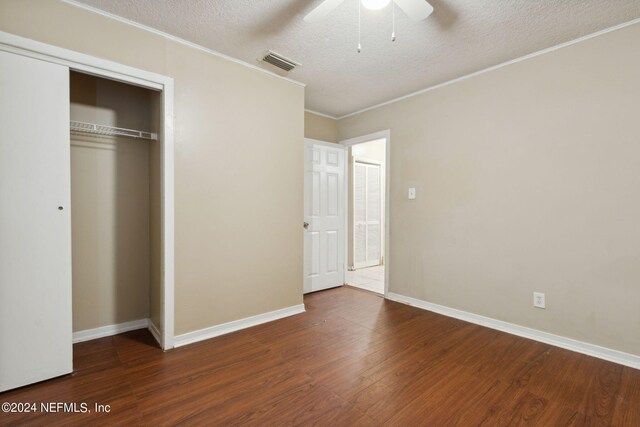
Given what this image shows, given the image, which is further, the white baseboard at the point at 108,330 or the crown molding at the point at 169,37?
the white baseboard at the point at 108,330

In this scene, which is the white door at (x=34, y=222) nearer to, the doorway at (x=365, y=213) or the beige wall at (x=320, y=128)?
the beige wall at (x=320, y=128)

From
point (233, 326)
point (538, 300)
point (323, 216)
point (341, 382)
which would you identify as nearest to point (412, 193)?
point (323, 216)

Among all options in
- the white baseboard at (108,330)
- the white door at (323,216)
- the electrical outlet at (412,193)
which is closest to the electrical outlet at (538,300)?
the electrical outlet at (412,193)

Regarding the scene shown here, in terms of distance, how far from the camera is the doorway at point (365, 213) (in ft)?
17.0

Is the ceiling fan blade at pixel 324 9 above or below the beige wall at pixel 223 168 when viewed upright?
above

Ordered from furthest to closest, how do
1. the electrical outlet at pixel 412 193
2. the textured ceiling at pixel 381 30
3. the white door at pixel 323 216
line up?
the white door at pixel 323 216, the electrical outlet at pixel 412 193, the textured ceiling at pixel 381 30

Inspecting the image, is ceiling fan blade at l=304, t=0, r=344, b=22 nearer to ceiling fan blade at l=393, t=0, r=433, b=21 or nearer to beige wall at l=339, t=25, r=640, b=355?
ceiling fan blade at l=393, t=0, r=433, b=21

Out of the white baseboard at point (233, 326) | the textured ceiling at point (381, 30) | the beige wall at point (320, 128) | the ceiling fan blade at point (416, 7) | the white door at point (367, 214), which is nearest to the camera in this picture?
the ceiling fan blade at point (416, 7)

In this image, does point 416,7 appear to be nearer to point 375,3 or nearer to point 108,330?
point 375,3

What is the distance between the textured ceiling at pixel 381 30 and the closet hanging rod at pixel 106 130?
84 centimetres

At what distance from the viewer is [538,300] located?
2.62 metres

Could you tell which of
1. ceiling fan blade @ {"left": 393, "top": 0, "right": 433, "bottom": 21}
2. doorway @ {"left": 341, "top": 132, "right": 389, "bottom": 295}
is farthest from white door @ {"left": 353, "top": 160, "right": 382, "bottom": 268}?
ceiling fan blade @ {"left": 393, "top": 0, "right": 433, "bottom": 21}

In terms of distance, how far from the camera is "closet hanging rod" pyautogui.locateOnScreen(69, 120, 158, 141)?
237cm

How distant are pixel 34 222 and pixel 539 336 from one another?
13.0 ft
